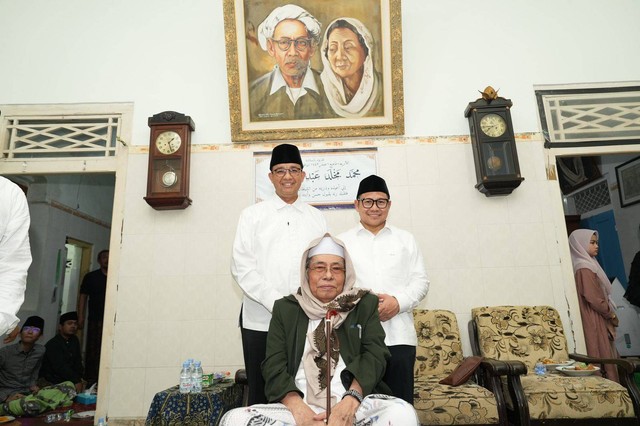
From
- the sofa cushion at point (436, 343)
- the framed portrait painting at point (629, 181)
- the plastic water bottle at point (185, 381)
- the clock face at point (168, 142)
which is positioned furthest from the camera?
the framed portrait painting at point (629, 181)

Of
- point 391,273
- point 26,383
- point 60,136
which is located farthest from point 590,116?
point 26,383

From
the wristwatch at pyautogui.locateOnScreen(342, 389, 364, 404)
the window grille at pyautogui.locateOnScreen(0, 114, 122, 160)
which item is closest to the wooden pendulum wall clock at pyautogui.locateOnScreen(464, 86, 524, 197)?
the wristwatch at pyautogui.locateOnScreen(342, 389, 364, 404)

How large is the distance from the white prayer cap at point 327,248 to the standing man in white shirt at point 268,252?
0.32 metres

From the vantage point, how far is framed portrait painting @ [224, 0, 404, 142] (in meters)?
3.71

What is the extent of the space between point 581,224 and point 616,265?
3.52ft

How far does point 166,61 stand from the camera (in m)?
3.99

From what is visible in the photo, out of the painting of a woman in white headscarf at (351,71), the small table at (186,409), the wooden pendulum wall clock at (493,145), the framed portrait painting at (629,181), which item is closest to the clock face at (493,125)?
the wooden pendulum wall clock at (493,145)

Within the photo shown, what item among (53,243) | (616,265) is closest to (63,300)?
(53,243)

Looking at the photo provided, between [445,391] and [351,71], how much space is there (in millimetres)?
2740

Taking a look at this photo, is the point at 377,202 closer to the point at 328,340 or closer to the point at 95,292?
the point at 328,340

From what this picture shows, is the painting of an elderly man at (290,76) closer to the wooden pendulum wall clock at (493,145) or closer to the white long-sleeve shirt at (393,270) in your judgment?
the wooden pendulum wall clock at (493,145)

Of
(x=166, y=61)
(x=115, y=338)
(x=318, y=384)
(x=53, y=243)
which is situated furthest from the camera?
(x=53, y=243)

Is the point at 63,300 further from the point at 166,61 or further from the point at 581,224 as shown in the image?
the point at 581,224

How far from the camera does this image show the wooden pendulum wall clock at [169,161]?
3.55 meters
